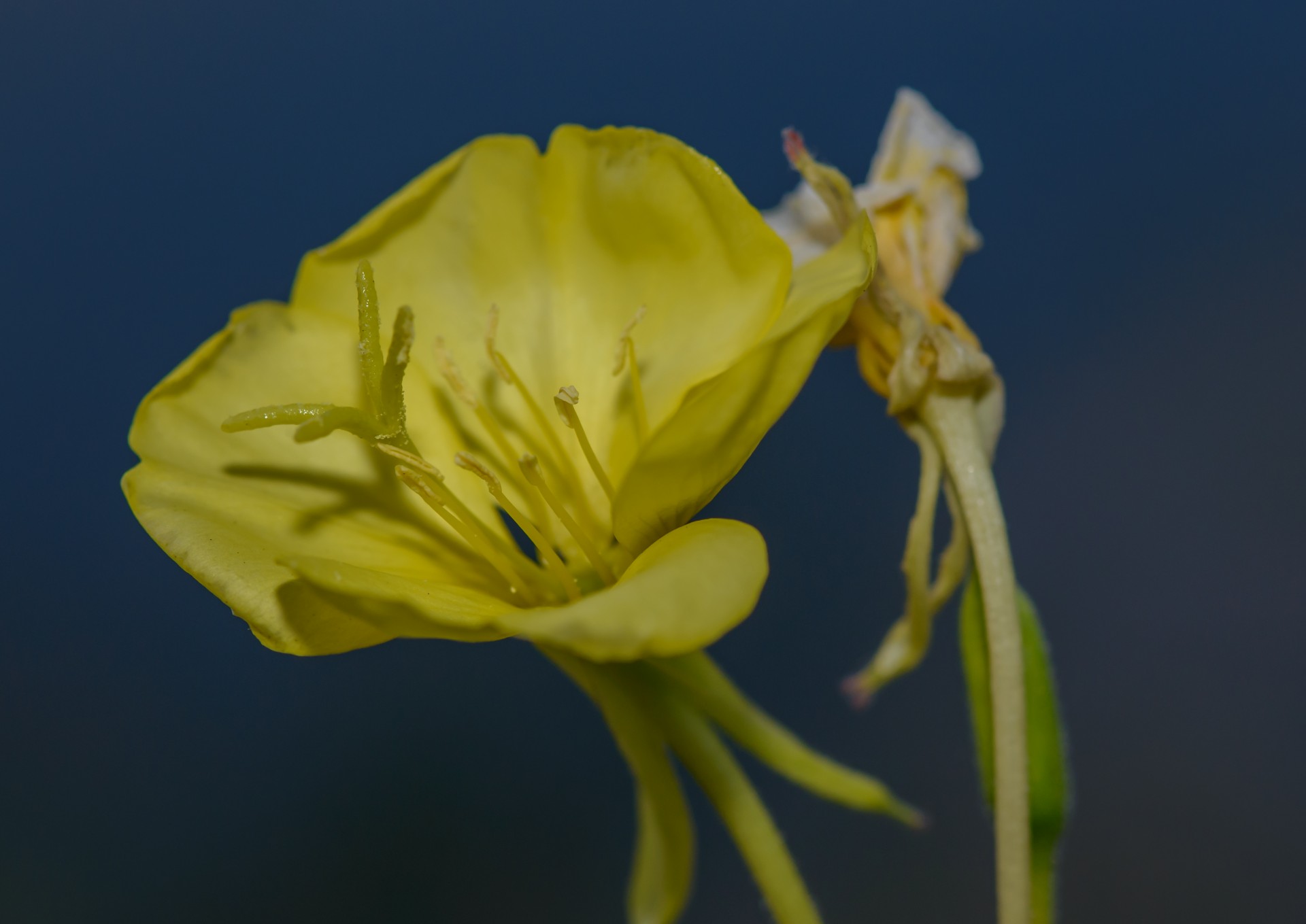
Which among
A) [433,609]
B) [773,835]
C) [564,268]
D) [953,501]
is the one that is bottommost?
[773,835]

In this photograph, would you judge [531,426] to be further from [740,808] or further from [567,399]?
[740,808]

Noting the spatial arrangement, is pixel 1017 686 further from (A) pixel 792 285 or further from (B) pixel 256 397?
(B) pixel 256 397

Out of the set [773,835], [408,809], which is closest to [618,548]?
[773,835]

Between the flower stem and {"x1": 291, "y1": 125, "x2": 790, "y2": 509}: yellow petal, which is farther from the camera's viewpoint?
{"x1": 291, "y1": 125, "x2": 790, "y2": 509}: yellow petal

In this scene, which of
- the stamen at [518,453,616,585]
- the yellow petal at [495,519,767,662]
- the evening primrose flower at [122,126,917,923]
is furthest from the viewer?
the stamen at [518,453,616,585]

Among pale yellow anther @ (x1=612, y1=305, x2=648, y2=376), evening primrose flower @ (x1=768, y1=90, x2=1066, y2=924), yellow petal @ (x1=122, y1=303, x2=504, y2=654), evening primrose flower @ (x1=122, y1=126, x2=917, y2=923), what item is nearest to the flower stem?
evening primrose flower @ (x1=768, y1=90, x2=1066, y2=924)

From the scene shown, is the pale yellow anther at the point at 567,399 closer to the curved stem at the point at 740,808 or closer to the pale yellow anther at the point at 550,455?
the pale yellow anther at the point at 550,455

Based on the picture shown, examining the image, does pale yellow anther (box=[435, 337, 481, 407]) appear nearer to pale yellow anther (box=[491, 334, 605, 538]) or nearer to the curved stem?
pale yellow anther (box=[491, 334, 605, 538])
